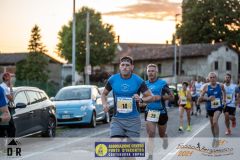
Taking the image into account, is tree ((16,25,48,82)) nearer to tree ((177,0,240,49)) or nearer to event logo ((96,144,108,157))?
tree ((177,0,240,49))

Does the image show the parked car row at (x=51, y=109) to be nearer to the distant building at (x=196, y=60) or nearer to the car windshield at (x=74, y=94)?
the car windshield at (x=74, y=94)

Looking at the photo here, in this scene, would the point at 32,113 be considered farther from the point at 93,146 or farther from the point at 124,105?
the point at 124,105

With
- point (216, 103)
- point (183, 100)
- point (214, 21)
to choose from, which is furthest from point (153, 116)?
point (214, 21)

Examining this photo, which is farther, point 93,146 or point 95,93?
point 95,93

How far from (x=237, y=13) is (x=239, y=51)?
20.8 ft

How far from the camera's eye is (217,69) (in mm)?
84500

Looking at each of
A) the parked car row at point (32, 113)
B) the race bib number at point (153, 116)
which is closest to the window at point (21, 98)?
the parked car row at point (32, 113)

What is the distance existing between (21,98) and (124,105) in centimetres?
651

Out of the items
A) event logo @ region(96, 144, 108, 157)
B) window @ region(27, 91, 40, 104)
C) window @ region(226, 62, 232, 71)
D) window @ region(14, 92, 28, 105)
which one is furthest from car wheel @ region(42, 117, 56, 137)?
window @ region(226, 62, 232, 71)

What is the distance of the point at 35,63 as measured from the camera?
7994 cm

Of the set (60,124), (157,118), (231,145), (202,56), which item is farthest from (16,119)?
(202,56)

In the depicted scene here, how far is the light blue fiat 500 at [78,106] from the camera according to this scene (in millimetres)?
19547

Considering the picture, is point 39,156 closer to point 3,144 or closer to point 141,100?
point 3,144

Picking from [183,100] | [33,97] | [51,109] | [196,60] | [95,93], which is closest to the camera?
[33,97]
